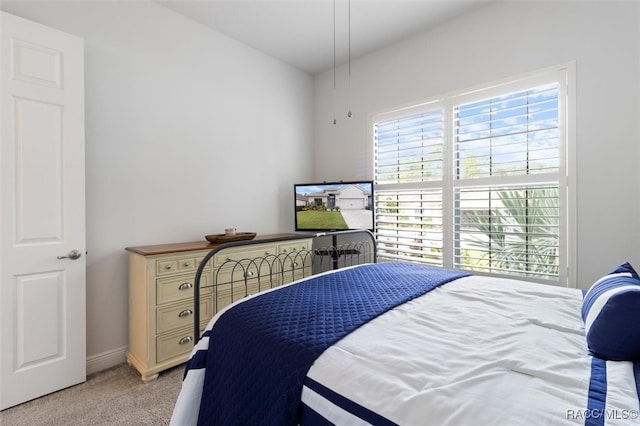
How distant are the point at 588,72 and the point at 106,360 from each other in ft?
13.6

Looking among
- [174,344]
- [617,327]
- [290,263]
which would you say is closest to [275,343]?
[617,327]

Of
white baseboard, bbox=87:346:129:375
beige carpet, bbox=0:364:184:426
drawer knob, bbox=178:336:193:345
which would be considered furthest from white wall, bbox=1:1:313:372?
drawer knob, bbox=178:336:193:345

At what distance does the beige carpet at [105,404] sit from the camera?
1683mm

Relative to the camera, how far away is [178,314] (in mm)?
2227

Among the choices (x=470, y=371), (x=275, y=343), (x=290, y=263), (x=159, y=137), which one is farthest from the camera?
(x=290, y=263)

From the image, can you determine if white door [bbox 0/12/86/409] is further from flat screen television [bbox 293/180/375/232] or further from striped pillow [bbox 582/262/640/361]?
striped pillow [bbox 582/262/640/361]

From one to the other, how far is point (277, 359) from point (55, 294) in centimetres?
188

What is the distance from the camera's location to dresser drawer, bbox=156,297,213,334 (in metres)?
2.14

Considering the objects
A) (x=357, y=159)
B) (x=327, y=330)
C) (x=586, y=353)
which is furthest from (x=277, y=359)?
(x=357, y=159)

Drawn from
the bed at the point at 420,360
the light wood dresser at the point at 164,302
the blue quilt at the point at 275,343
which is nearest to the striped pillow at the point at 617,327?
the bed at the point at 420,360

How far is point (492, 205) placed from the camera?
256 centimetres

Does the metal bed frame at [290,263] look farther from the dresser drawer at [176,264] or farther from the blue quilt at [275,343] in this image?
the blue quilt at [275,343]

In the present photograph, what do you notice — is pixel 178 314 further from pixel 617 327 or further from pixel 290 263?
pixel 617 327

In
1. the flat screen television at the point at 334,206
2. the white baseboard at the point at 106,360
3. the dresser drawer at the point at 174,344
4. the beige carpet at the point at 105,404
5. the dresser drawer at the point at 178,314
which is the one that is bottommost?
the beige carpet at the point at 105,404
